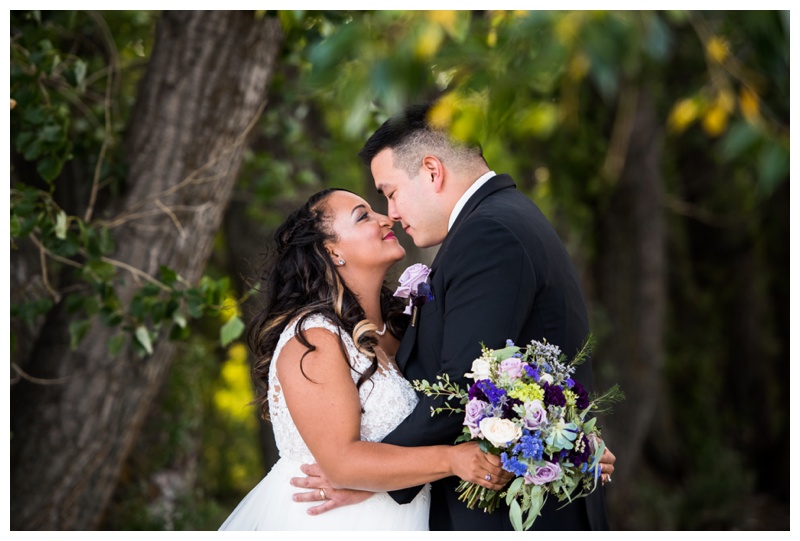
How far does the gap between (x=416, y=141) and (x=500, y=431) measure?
1113mm

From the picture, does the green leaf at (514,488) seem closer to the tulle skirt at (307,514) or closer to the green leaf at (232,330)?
the tulle skirt at (307,514)

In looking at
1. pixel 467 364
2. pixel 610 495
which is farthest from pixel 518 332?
pixel 610 495

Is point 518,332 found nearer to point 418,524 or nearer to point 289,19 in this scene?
point 418,524

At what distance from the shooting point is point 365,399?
2.81m

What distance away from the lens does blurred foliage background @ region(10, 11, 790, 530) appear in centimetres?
163

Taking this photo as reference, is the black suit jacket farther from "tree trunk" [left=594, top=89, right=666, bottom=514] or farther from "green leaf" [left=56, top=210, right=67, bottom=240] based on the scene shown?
"tree trunk" [left=594, top=89, right=666, bottom=514]

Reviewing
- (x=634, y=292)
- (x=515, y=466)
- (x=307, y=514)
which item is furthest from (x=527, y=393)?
(x=634, y=292)

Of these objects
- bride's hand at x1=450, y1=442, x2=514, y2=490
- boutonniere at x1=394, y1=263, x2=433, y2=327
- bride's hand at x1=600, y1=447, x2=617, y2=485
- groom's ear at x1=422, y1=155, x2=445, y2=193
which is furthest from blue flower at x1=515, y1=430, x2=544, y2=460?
groom's ear at x1=422, y1=155, x2=445, y2=193

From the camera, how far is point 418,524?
9.50 ft

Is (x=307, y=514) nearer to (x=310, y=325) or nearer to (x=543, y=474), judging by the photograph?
(x=310, y=325)

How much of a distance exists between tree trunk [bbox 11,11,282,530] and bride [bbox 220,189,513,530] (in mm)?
1003

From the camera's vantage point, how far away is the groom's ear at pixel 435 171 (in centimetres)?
295

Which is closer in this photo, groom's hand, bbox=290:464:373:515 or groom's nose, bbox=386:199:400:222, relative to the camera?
groom's hand, bbox=290:464:373:515

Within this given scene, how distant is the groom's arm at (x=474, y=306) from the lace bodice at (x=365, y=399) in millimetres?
146
